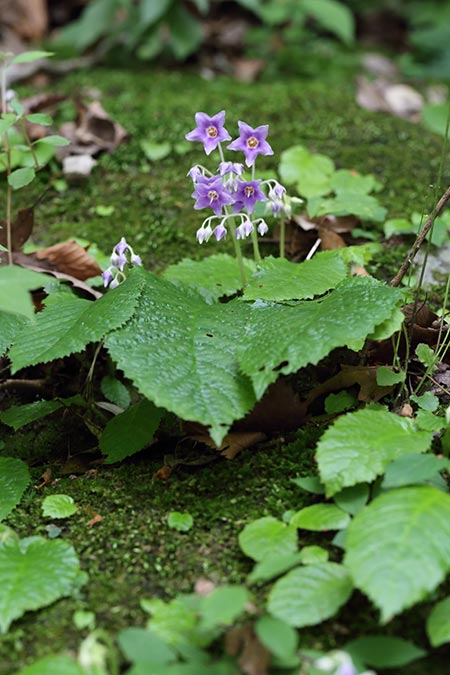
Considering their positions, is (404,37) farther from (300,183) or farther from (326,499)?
(326,499)

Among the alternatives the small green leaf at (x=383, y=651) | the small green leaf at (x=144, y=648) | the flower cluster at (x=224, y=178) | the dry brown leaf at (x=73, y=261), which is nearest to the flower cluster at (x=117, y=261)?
the flower cluster at (x=224, y=178)

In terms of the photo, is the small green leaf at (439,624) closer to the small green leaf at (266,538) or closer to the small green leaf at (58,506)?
the small green leaf at (266,538)

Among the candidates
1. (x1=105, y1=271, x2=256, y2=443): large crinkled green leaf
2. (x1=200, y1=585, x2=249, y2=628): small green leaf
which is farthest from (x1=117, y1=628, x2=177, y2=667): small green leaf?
(x1=105, y1=271, x2=256, y2=443): large crinkled green leaf

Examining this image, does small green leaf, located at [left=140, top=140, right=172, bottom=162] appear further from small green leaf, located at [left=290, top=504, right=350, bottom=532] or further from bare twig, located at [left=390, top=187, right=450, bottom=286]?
small green leaf, located at [left=290, top=504, right=350, bottom=532]

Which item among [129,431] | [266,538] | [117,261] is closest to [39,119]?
[117,261]

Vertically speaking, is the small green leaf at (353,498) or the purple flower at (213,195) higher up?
the purple flower at (213,195)

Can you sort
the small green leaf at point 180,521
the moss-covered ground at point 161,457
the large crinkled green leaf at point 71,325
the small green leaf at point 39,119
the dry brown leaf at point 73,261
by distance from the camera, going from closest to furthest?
the moss-covered ground at point 161,457 → the small green leaf at point 180,521 → the large crinkled green leaf at point 71,325 → the small green leaf at point 39,119 → the dry brown leaf at point 73,261

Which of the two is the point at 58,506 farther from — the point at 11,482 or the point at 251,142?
the point at 251,142
